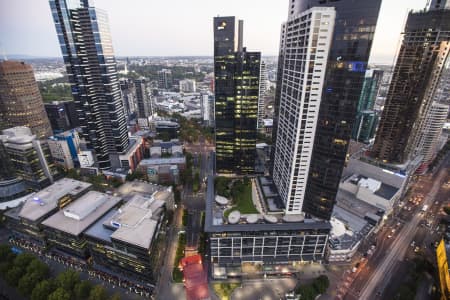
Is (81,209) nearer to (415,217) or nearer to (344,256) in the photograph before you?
(344,256)

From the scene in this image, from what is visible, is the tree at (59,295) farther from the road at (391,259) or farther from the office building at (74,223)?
the road at (391,259)

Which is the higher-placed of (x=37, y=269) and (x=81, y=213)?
(x=81, y=213)

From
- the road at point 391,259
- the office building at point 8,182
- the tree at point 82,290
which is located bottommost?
the road at point 391,259

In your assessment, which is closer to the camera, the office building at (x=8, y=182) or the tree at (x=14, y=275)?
the tree at (x=14, y=275)

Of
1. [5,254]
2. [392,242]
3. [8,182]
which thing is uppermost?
[8,182]

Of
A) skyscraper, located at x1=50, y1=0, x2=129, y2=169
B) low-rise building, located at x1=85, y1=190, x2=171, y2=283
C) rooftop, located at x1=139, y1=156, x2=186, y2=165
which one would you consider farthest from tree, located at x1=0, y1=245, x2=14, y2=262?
rooftop, located at x1=139, y1=156, x2=186, y2=165

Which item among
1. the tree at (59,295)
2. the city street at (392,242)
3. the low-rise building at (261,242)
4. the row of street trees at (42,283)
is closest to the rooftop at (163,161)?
the low-rise building at (261,242)

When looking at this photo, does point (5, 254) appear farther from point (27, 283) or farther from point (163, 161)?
point (163, 161)

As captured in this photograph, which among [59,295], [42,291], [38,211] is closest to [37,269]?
[42,291]
